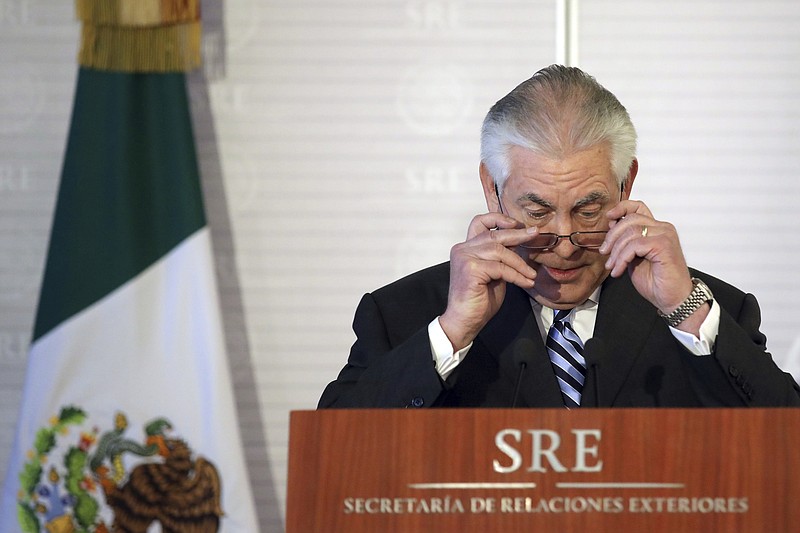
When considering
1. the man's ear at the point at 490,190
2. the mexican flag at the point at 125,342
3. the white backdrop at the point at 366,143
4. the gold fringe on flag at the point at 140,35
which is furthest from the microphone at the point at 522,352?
the gold fringe on flag at the point at 140,35

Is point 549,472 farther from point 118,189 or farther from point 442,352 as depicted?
point 118,189

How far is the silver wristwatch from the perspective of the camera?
6.44 ft

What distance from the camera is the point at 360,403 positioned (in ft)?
6.52

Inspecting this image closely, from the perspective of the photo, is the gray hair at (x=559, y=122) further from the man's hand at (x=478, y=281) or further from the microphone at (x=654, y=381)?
the microphone at (x=654, y=381)

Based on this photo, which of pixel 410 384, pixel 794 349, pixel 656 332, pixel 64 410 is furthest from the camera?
pixel 794 349

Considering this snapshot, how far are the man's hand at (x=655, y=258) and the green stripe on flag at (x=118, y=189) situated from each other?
1.71m

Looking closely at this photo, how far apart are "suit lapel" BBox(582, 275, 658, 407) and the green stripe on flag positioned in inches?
60.6

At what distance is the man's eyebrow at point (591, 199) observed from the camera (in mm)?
2156

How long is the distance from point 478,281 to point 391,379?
0.26 metres

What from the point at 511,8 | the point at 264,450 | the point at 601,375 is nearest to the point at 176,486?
the point at 264,450

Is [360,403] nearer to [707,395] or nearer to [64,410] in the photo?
[707,395]

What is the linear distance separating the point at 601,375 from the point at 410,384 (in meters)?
0.46

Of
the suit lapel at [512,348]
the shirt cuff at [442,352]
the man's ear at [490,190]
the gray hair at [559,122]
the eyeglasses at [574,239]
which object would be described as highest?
the gray hair at [559,122]

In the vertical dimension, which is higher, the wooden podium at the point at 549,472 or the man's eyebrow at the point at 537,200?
the man's eyebrow at the point at 537,200
